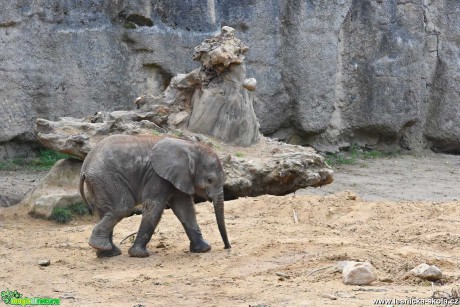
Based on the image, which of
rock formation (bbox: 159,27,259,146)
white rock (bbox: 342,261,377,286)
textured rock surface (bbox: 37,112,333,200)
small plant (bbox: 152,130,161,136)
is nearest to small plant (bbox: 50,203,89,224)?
textured rock surface (bbox: 37,112,333,200)

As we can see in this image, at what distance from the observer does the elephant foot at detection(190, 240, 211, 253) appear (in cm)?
835

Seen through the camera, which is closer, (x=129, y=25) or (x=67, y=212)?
(x=67, y=212)

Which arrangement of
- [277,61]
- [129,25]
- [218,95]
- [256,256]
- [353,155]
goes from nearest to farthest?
[256,256] → [218,95] → [129,25] → [277,61] → [353,155]

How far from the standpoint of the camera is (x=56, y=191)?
11.2m

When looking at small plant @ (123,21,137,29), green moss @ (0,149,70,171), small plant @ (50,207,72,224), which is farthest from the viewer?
small plant @ (123,21,137,29)

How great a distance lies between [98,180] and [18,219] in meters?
2.89

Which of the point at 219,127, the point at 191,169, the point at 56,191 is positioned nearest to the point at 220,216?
the point at 191,169

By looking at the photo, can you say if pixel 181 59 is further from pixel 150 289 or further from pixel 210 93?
pixel 150 289

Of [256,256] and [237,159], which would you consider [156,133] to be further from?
[256,256]

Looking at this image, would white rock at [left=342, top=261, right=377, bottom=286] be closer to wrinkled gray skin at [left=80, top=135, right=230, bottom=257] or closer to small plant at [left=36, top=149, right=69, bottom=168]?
wrinkled gray skin at [left=80, top=135, right=230, bottom=257]

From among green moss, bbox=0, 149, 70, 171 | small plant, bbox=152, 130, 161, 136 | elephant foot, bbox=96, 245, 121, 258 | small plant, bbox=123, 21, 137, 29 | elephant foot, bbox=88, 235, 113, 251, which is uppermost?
small plant, bbox=123, 21, 137, 29

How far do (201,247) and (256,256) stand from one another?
58 cm

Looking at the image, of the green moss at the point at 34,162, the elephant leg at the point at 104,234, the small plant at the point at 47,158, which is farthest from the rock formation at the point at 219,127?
the elephant leg at the point at 104,234

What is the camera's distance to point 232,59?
11.8 metres
